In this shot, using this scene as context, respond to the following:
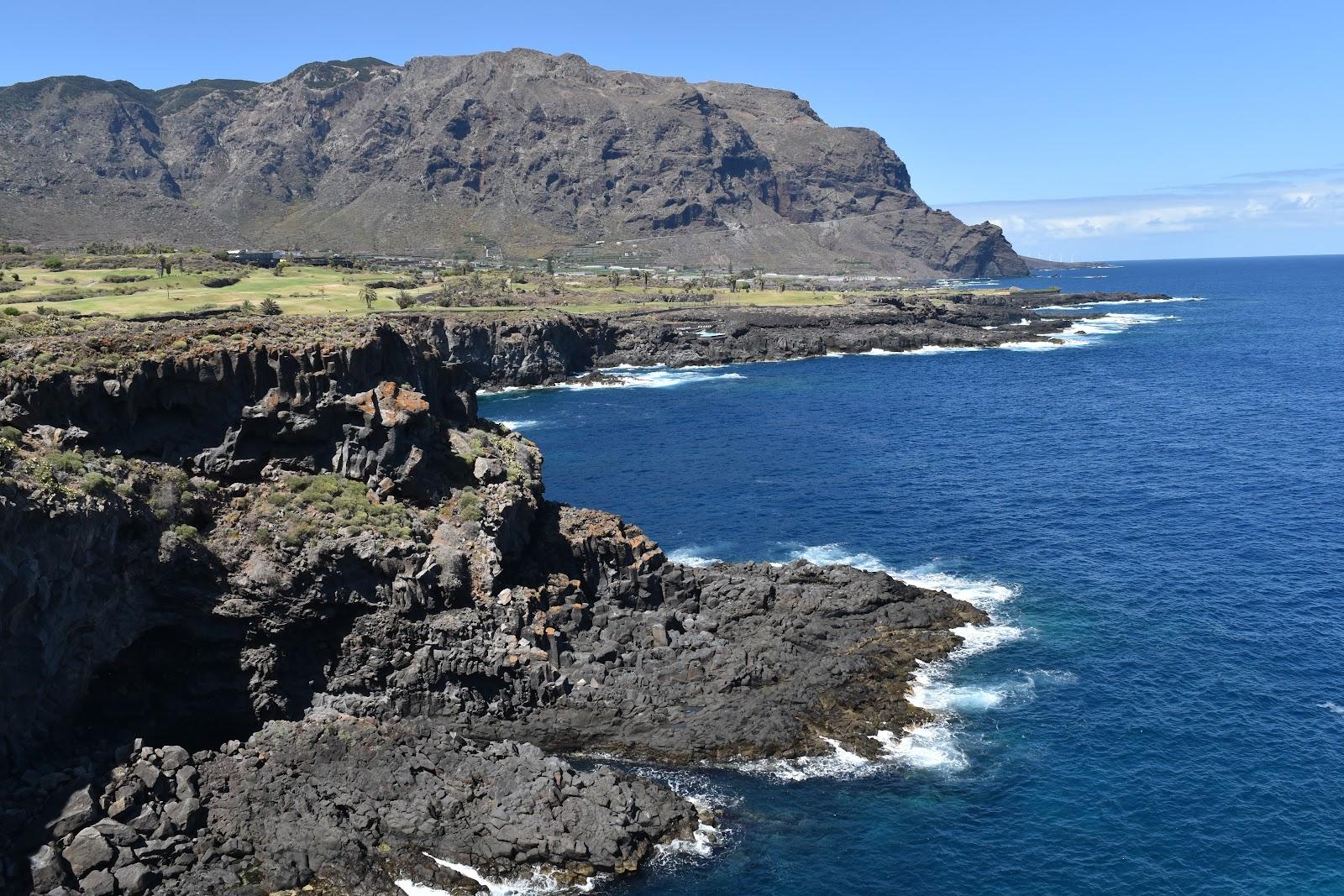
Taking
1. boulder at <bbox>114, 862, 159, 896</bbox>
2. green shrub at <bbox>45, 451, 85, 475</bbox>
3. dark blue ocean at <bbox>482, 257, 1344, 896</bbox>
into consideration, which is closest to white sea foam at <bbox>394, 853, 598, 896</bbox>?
dark blue ocean at <bbox>482, 257, 1344, 896</bbox>

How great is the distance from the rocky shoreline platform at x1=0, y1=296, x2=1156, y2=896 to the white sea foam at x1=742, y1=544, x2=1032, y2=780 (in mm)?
824

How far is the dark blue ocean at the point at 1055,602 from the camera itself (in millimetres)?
36750

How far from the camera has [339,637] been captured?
45.9 m

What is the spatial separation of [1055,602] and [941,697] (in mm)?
14814

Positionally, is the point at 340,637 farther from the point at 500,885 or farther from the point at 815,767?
the point at 815,767

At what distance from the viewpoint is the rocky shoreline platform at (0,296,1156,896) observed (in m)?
35.0

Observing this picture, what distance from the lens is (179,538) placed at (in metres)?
42.8

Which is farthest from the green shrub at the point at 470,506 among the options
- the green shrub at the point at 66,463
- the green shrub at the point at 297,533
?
the green shrub at the point at 66,463

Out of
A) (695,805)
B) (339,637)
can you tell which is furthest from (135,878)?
(695,805)

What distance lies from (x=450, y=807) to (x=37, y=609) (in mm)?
15932

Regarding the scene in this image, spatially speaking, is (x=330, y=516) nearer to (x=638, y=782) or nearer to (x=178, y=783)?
(x=178, y=783)

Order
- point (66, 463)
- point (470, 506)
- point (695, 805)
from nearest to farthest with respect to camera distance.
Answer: point (695, 805) → point (66, 463) → point (470, 506)

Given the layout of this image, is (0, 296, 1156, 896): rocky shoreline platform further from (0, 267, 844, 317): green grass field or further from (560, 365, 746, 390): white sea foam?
(560, 365, 746, 390): white sea foam

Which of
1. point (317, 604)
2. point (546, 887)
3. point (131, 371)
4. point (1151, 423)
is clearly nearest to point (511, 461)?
point (317, 604)
